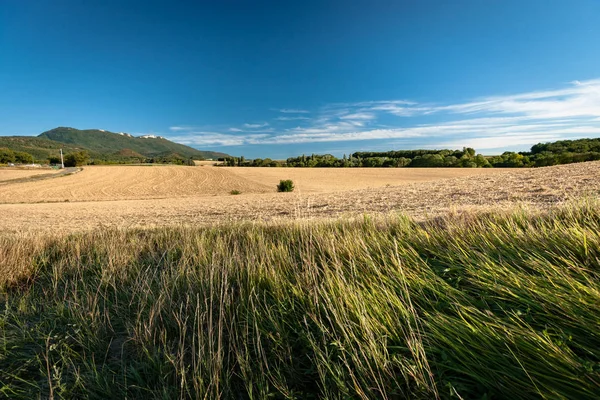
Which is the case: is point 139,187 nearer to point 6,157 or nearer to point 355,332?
point 355,332

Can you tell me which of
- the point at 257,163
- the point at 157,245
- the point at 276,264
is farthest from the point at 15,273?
the point at 257,163

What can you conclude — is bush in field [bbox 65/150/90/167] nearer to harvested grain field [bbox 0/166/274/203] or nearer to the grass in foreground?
harvested grain field [bbox 0/166/274/203]

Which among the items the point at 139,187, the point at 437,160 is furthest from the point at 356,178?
the point at 139,187

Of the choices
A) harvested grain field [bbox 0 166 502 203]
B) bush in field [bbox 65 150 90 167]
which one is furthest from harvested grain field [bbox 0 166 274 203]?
bush in field [bbox 65 150 90 167]

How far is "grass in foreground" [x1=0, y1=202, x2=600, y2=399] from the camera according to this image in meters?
1.90

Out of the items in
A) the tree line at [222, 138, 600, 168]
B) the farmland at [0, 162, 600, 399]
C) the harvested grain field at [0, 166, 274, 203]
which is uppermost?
the tree line at [222, 138, 600, 168]

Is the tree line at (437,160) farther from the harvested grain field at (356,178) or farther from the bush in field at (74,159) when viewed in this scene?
the bush in field at (74,159)

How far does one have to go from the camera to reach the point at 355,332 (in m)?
2.36

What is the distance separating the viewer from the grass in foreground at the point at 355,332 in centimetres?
190

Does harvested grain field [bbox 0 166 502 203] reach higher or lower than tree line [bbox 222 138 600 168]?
lower

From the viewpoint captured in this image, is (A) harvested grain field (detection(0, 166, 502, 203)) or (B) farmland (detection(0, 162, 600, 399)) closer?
(B) farmland (detection(0, 162, 600, 399))

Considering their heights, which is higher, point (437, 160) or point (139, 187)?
point (437, 160)

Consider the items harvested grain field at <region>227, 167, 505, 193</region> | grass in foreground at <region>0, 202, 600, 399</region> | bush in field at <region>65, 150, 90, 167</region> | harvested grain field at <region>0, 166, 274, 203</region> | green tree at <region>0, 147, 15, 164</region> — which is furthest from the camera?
green tree at <region>0, 147, 15, 164</region>

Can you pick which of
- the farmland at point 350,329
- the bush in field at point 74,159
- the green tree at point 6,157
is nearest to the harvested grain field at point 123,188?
the bush in field at point 74,159
